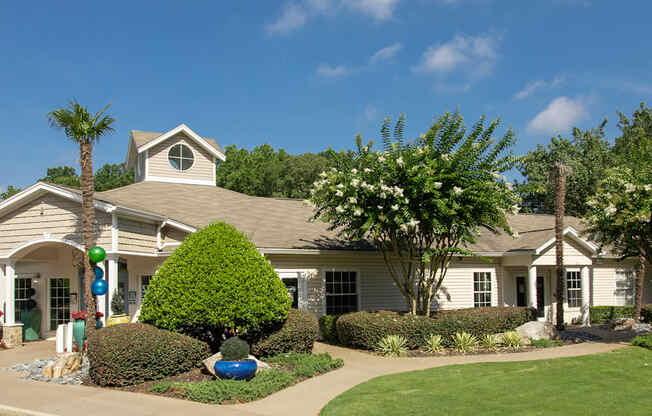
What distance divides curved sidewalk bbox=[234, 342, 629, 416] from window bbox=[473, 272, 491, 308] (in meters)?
4.84

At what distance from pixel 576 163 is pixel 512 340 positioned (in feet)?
73.9

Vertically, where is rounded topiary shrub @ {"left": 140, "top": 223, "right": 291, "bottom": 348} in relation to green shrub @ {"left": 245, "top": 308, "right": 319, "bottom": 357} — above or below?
above

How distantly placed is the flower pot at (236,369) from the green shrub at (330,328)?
5833mm

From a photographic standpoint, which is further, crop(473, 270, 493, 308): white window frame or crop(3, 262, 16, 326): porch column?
crop(473, 270, 493, 308): white window frame

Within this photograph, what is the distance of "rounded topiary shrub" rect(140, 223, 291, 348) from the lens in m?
12.0

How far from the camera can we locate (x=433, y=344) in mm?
14836

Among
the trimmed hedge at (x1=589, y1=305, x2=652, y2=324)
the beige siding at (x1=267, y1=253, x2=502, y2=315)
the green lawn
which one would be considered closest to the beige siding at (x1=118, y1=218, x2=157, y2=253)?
the beige siding at (x1=267, y1=253, x2=502, y2=315)

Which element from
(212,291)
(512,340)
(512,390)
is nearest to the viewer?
(512,390)

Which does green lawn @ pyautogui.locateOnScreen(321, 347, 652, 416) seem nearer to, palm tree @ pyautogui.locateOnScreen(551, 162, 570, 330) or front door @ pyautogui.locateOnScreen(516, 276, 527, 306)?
palm tree @ pyautogui.locateOnScreen(551, 162, 570, 330)

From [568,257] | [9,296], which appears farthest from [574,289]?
[9,296]

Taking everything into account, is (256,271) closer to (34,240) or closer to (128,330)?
(128,330)

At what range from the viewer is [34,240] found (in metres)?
15.7

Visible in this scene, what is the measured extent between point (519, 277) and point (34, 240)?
55.2 ft

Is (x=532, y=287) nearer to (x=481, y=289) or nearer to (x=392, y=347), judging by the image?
(x=481, y=289)
